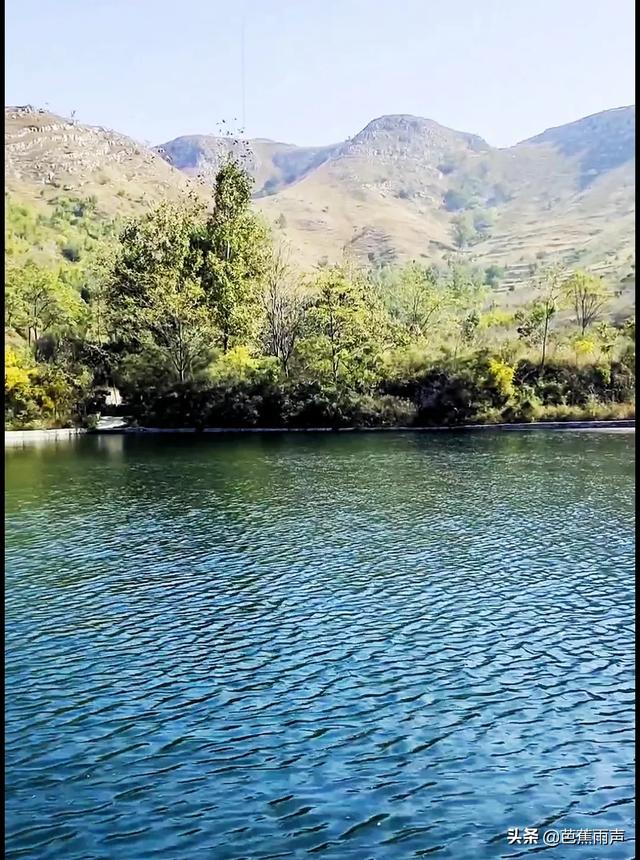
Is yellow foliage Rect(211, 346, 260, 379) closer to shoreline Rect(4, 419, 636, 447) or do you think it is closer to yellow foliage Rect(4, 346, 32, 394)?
shoreline Rect(4, 419, 636, 447)

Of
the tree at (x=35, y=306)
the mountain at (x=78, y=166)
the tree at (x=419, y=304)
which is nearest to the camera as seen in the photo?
the tree at (x=35, y=306)

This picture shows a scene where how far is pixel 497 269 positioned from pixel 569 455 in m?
100

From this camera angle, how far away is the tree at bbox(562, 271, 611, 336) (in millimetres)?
46500

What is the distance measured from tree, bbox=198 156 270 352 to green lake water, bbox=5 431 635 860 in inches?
975

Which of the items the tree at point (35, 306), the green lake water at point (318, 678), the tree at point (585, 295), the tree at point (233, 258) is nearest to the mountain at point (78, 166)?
the tree at point (233, 258)

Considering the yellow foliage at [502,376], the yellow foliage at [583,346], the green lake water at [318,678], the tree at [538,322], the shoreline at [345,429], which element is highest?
the tree at [538,322]

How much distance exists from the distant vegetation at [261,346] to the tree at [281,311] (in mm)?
84

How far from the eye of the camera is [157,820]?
6.14m

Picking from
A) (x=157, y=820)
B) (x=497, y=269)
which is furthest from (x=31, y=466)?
(x=497, y=269)

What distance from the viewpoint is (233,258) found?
44375 millimetres

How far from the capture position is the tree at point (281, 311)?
43.4 metres

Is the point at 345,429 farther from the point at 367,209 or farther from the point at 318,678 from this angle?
A: the point at 367,209

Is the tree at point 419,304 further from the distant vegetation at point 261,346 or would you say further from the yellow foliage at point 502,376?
the yellow foliage at point 502,376

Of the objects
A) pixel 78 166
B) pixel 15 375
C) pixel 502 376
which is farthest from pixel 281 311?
pixel 78 166
